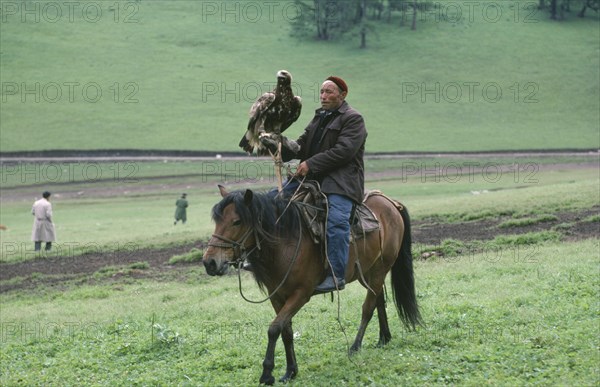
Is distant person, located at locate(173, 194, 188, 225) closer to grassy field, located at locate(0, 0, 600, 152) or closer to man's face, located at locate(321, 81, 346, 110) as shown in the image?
man's face, located at locate(321, 81, 346, 110)

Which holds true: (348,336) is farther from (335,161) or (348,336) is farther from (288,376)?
(335,161)

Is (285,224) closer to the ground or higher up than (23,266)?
higher up

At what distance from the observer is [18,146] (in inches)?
2477

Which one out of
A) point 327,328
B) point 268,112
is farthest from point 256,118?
point 327,328

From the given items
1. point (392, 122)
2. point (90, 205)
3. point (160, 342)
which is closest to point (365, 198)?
point (160, 342)

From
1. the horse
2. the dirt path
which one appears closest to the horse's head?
the horse

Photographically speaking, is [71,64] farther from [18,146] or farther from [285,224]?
[285,224]

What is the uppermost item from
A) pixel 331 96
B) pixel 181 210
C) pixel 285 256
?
pixel 331 96

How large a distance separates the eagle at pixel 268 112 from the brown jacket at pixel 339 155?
1.52 feet

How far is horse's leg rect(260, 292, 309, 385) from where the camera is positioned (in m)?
9.20

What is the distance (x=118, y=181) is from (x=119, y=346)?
138 feet

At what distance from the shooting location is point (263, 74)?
8338 centimetres

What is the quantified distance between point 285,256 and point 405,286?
9.38 feet

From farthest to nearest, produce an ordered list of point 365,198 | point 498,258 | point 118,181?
point 118,181 < point 498,258 < point 365,198
